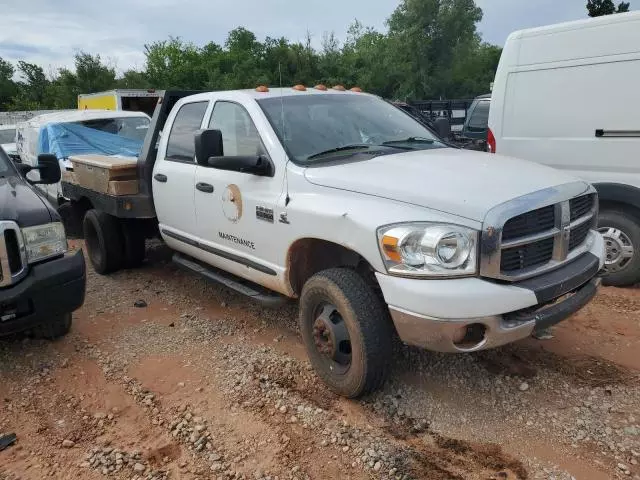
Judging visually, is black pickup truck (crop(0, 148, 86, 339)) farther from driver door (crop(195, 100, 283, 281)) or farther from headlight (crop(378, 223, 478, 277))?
headlight (crop(378, 223, 478, 277))

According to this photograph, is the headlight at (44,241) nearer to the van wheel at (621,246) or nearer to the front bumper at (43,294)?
the front bumper at (43,294)

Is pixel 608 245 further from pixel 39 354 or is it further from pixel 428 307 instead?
pixel 39 354

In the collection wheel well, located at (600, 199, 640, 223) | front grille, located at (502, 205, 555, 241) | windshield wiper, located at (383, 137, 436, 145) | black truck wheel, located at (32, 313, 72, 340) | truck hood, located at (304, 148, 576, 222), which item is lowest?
black truck wheel, located at (32, 313, 72, 340)

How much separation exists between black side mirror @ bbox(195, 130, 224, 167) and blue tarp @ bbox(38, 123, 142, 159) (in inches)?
217

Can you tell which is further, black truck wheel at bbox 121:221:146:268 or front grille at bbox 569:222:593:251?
black truck wheel at bbox 121:221:146:268

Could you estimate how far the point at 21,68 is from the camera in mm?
46625

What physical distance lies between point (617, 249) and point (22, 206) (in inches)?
202

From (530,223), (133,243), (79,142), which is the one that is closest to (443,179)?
(530,223)

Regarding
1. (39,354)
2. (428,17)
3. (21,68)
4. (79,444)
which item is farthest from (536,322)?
(21,68)

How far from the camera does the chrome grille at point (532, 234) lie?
8.91ft

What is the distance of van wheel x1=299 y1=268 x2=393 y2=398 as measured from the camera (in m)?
3.04

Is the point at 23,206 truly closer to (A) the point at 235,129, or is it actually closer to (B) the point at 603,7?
(A) the point at 235,129

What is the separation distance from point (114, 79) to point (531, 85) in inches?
1463

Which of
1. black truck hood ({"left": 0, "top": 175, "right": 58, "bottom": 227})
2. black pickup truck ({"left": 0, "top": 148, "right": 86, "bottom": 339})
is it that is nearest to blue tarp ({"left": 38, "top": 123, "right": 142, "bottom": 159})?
black truck hood ({"left": 0, "top": 175, "right": 58, "bottom": 227})
